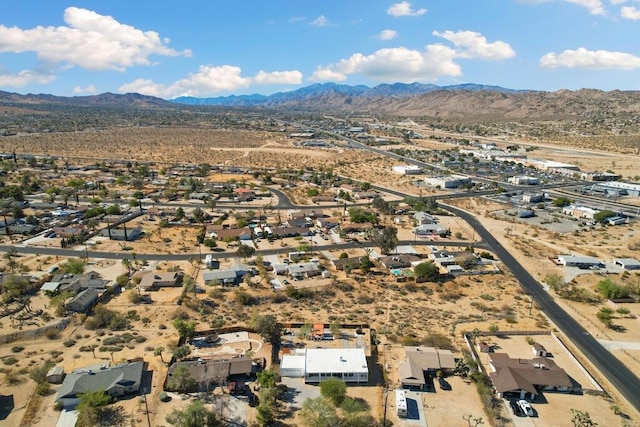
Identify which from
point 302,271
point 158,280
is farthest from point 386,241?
point 158,280

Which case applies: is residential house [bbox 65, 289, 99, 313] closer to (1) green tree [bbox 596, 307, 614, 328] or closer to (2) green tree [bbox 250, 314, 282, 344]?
(2) green tree [bbox 250, 314, 282, 344]

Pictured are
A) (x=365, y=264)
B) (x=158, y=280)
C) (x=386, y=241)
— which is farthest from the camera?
(x=386, y=241)

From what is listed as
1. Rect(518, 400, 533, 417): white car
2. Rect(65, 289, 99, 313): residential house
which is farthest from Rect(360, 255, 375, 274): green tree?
Rect(65, 289, 99, 313): residential house

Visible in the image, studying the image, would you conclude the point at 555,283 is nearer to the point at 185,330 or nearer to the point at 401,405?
the point at 401,405

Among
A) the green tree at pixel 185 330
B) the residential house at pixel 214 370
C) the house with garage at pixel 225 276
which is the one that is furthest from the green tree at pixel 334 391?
the house with garage at pixel 225 276

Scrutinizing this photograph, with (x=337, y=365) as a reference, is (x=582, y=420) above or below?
below

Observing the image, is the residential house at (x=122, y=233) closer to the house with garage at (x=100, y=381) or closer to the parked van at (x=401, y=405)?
the house with garage at (x=100, y=381)
